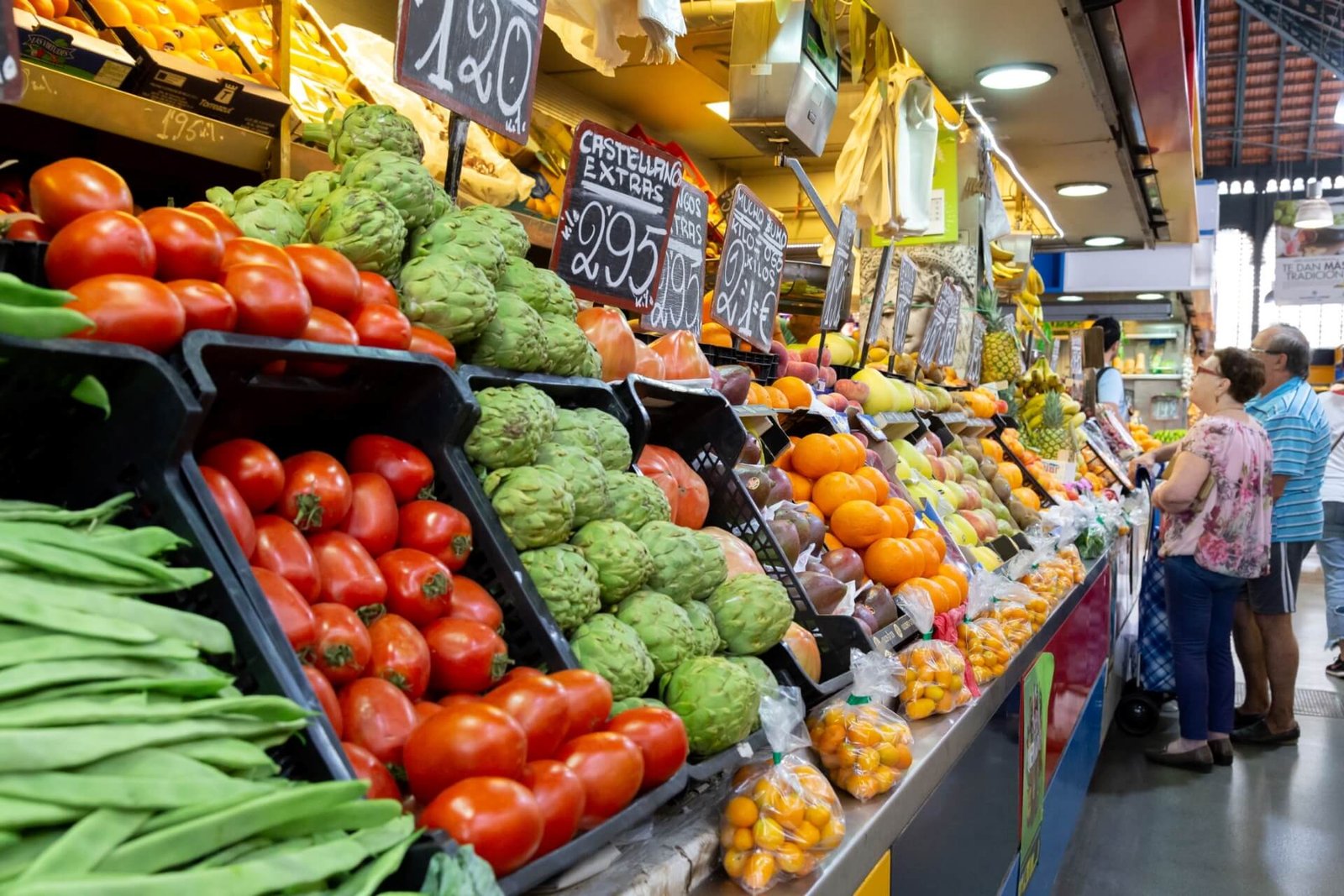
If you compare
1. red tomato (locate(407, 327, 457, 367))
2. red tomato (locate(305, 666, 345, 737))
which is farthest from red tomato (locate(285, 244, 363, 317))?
red tomato (locate(305, 666, 345, 737))

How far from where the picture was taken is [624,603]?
1.63 metres

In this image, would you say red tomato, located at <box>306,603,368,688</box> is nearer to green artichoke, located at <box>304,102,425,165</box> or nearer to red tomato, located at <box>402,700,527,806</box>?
red tomato, located at <box>402,700,527,806</box>

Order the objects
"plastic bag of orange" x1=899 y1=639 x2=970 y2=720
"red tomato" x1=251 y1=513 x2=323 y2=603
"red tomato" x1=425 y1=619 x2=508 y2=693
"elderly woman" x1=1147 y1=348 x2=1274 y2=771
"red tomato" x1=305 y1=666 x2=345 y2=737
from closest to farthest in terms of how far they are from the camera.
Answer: "red tomato" x1=305 y1=666 x2=345 y2=737 < "red tomato" x1=251 y1=513 x2=323 y2=603 < "red tomato" x1=425 y1=619 x2=508 y2=693 < "plastic bag of orange" x1=899 y1=639 x2=970 y2=720 < "elderly woman" x1=1147 y1=348 x2=1274 y2=771

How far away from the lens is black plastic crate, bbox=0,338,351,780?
3.18 feet

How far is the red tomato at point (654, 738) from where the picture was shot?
4.17 ft

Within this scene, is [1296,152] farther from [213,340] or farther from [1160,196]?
[213,340]

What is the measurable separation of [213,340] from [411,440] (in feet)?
1.45

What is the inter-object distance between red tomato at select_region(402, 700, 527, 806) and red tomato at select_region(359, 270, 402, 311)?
0.65 metres

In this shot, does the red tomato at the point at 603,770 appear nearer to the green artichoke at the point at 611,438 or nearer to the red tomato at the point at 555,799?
the red tomato at the point at 555,799

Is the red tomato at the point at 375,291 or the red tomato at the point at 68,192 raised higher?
the red tomato at the point at 68,192

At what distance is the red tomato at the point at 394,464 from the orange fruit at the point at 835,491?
173cm

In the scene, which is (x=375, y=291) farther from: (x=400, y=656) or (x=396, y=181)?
(x=400, y=656)

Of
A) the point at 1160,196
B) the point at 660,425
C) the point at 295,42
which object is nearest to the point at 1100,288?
the point at 1160,196

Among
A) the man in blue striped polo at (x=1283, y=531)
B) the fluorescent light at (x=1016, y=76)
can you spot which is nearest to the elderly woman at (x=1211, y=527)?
the man in blue striped polo at (x=1283, y=531)
